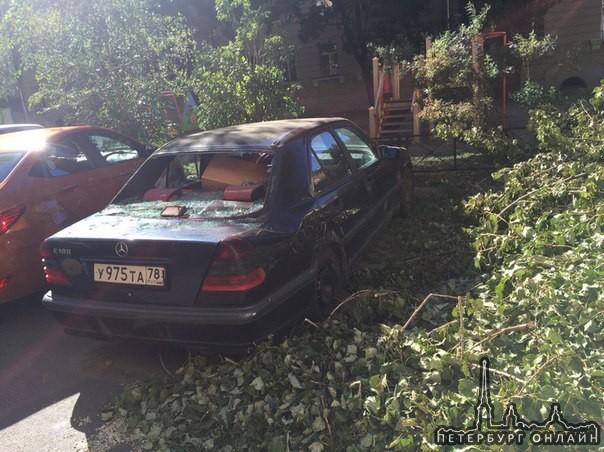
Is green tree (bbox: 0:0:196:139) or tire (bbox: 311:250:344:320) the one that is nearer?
tire (bbox: 311:250:344:320)

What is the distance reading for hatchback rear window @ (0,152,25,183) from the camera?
462 centimetres

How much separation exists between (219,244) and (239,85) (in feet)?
16.9

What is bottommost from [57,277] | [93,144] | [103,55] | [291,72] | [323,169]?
[57,277]

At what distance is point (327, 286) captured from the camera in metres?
3.83

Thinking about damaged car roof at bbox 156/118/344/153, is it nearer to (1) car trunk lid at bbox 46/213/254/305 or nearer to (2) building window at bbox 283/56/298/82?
(1) car trunk lid at bbox 46/213/254/305

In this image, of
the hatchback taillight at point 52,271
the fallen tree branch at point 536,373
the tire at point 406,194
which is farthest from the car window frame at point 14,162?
the fallen tree branch at point 536,373

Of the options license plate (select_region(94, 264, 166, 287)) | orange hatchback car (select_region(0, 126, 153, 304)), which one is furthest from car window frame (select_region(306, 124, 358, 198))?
orange hatchback car (select_region(0, 126, 153, 304))

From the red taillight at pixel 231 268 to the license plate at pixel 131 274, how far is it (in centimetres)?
31

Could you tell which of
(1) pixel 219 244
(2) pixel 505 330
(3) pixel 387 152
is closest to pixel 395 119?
(3) pixel 387 152

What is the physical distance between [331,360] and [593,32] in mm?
18809

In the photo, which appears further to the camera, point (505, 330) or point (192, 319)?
point (192, 319)

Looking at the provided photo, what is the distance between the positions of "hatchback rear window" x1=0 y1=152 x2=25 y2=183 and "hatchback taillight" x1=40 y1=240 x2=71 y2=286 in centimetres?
155

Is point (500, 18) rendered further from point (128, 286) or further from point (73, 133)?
point (128, 286)

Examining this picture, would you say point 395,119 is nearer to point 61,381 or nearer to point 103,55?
point 103,55
